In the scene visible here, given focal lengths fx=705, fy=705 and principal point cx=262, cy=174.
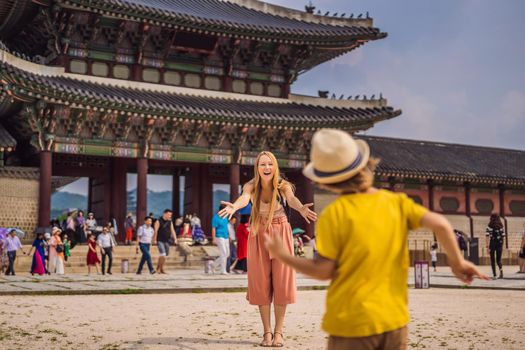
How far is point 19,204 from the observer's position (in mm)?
22203

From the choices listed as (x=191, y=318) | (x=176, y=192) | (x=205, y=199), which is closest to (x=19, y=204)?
(x=176, y=192)

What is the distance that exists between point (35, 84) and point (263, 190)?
15.8 meters

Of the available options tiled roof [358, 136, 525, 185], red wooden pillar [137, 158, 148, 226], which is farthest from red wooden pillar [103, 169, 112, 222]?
tiled roof [358, 136, 525, 185]

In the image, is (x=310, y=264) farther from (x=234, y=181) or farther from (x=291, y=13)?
(x=291, y=13)

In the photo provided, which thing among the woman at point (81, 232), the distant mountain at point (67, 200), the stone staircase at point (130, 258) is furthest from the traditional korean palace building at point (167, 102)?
the distant mountain at point (67, 200)

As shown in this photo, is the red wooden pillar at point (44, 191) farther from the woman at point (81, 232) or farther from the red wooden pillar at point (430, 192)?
the red wooden pillar at point (430, 192)

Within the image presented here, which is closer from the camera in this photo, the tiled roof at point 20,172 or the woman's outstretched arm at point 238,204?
the woman's outstretched arm at point 238,204

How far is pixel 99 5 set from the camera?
22594mm

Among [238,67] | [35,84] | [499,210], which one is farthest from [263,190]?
[499,210]

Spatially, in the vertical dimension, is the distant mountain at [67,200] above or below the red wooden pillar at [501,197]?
above

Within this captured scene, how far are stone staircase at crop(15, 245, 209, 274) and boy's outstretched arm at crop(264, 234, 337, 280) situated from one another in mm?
17848

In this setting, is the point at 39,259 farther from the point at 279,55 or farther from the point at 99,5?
the point at 279,55

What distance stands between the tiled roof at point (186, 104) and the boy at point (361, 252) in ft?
60.4

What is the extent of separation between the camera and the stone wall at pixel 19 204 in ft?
71.9
